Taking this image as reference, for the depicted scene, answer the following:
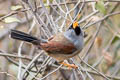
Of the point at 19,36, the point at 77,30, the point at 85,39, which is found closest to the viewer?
the point at 19,36

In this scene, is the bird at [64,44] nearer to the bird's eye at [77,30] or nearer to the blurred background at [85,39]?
the bird's eye at [77,30]

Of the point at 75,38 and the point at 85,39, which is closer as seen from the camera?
the point at 75,38

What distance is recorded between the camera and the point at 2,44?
5082 millimetres

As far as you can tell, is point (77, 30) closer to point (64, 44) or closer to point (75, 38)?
point (75, 38)

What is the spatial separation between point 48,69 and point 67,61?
0.37 metres

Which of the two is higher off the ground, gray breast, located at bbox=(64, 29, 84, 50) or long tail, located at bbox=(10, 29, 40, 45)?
long tail, located at bbox=(10, 29, 40, 45)

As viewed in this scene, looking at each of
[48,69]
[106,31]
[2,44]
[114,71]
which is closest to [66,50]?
[48,69]

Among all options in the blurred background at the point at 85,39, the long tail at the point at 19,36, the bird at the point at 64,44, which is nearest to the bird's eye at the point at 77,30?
the bird at the point at 64,44

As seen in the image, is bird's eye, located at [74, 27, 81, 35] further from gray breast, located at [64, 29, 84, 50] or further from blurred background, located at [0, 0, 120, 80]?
blurred background, located at [0, 0, 120, 80]

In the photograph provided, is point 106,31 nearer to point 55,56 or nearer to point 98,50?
point 98,50

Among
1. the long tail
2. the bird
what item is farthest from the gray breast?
the long tail

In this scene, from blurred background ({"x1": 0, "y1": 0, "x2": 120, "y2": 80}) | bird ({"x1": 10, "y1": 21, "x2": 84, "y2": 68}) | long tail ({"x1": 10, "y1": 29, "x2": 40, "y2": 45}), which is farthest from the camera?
blurred background ({"x1": 0, "y1": 0, "x2": 120, "y2": 80})

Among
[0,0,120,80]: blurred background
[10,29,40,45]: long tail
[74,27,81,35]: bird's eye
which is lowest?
[0,0,120,80]: blurred background

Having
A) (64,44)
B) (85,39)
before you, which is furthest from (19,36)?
(85,39)
